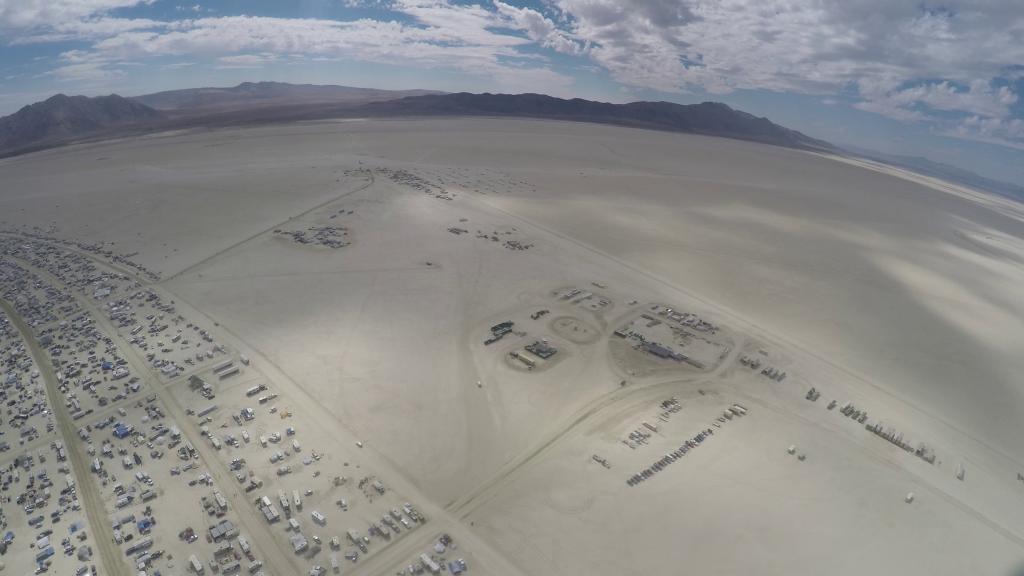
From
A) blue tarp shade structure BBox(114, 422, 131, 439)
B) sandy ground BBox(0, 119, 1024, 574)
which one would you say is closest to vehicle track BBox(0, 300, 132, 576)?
blue tarp shade structure BBox(114, 422, 131, 439)

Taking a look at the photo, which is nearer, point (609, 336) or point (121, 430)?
point (121, 430)

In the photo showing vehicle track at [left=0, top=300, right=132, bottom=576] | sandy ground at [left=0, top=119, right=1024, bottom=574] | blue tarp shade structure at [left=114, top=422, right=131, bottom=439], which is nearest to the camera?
vehicle track at [left=0, top=300, right=132, bottom=576]

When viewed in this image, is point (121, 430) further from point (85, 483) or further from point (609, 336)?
point (609, 336)

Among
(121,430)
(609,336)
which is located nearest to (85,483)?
(121,430)

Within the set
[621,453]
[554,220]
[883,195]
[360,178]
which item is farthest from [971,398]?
[883,195]

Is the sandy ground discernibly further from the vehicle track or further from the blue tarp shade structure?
the vehicle track

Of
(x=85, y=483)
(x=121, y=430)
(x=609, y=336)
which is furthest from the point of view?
(x=609, y=336)

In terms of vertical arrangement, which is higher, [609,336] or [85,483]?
[609,336]

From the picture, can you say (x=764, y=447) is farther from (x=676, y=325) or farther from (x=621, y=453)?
(x=676, y=325)
